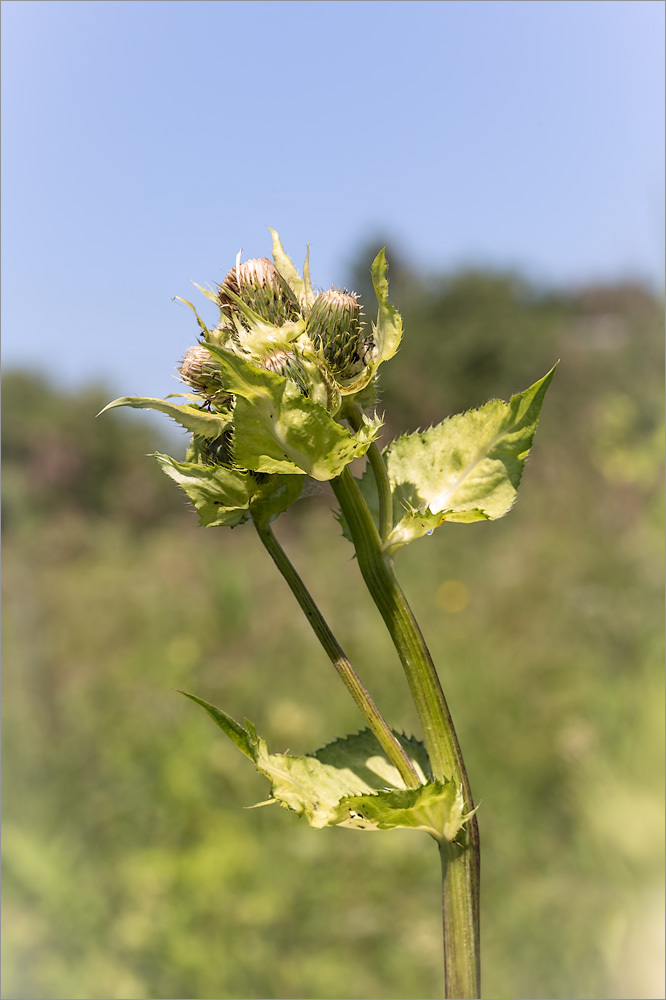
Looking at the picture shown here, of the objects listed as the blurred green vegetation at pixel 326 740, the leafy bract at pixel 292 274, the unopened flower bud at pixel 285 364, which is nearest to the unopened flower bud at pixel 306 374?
the unopened flower bud at pixel 285 364

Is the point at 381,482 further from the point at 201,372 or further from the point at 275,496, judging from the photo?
the point at 201,372

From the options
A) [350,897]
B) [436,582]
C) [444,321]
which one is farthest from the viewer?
[444,321]

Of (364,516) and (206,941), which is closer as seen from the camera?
(364,516)

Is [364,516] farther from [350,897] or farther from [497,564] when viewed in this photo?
[497,564]

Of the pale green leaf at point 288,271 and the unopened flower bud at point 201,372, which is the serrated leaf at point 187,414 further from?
the pale green leaf at point 288,271

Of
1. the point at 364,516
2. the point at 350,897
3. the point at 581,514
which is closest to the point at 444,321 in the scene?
the point at 581,514

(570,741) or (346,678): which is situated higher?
(346,678)

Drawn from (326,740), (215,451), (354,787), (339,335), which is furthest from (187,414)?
(326,740)
